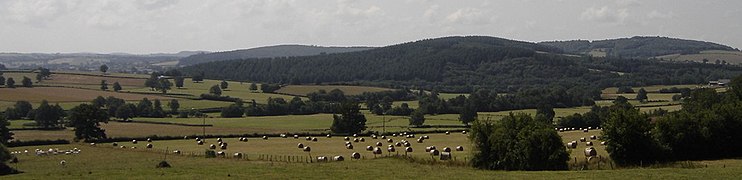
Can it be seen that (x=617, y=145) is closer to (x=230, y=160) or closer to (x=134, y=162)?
(x=230, y=160)

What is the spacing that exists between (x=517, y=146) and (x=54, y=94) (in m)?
104

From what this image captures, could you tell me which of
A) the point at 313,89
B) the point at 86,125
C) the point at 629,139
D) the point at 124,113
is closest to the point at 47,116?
the point at 124,113

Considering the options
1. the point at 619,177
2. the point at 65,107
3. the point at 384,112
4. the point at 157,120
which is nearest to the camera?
the point at 619,177

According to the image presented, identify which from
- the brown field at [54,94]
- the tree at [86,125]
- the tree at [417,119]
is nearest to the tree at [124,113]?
the brown field at [54,94]

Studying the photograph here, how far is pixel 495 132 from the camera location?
4788 cm

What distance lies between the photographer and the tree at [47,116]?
9612 centimetres

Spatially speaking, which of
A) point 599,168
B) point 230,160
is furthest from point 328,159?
point 599,168

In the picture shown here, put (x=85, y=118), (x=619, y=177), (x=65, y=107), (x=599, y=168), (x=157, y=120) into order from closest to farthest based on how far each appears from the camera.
A: (x=619, y=177), (x=599, y=168), (x=85, y=118), (x=157, y=120), (x=65, y=107)

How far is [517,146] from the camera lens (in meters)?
46.3

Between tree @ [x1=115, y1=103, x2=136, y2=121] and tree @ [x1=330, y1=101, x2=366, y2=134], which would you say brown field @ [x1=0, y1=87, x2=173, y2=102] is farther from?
tree @ [x1=330, y1=101, x2=366, y2=134]

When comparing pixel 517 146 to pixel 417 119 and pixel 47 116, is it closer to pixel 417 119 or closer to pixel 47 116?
pixel 417 119

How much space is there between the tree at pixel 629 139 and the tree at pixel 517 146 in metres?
4.29

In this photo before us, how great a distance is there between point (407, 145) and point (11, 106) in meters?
70.1

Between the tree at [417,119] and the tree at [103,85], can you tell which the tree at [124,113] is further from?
the tree at [103,85]
